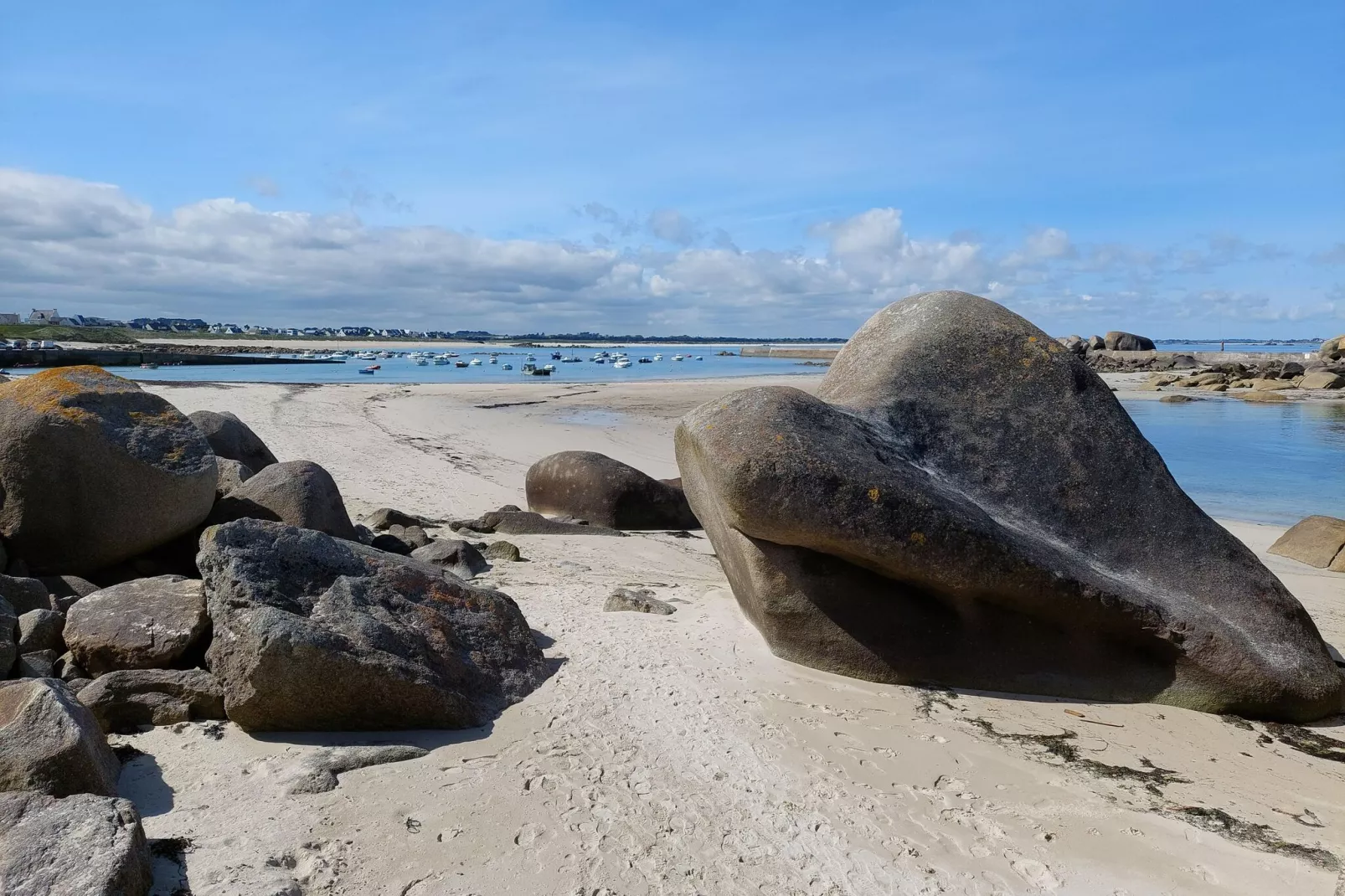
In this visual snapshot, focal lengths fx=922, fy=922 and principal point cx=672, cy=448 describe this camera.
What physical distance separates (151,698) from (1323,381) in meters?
52.5

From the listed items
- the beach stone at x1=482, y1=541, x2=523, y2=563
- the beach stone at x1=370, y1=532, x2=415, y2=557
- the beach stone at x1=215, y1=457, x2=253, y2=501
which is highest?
the beach stone at x1=215, y1=457, x2=253, y2=501

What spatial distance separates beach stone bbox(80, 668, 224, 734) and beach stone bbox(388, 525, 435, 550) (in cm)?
389

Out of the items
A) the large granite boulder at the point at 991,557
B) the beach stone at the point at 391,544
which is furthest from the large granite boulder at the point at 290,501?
the large granite boulder at the point at 991,557

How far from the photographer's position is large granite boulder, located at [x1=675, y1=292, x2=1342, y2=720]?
16.2ft

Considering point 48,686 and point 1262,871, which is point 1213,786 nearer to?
point 1262,871

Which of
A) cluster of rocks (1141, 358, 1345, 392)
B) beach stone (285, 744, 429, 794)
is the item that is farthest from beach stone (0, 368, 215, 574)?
cluster of rocks (1141, 358, 1345, 392)

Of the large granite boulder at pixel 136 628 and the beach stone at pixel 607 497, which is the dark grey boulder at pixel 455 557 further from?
the beach stone at pixel 607 497

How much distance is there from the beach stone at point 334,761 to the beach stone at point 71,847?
0.74 metres

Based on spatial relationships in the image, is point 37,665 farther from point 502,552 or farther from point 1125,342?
point 1125,342

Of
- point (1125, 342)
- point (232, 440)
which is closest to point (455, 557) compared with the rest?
point (232, 440)

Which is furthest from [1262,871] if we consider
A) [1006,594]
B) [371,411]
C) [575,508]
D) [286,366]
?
[286,366]

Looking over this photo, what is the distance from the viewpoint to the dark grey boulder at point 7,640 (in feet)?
14.3

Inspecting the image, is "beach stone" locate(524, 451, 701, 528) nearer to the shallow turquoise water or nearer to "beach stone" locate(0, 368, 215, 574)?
"beach stone" locate(0, 368, 215, 574)

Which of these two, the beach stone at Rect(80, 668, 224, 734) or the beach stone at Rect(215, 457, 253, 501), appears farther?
the beach stone at Rect(215, 457, 253, 501)
